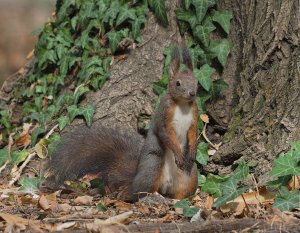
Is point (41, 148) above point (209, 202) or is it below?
above

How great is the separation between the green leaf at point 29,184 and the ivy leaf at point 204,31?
1.98m

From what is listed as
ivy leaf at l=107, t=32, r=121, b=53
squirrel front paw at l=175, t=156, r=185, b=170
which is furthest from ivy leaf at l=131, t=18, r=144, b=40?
squirrel front paw at l=175, t=156, r=185, b=170

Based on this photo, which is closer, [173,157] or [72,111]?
[173,157]

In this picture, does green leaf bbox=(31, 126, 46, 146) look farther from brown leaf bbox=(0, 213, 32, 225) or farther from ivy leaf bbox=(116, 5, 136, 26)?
brown leaf bbox=(0, 213, 32, 225)

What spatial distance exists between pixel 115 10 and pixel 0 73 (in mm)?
7912

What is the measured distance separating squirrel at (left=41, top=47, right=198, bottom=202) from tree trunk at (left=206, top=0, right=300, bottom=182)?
481mm

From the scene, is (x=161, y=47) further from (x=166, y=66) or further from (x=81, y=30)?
(x=81, y=30)

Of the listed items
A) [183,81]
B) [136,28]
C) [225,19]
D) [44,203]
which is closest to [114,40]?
[136,28]

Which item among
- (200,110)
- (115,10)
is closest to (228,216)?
(200,110)

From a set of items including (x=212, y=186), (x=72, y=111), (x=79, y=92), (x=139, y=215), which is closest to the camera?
(x=139, y=215)

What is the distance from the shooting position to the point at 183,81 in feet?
19.3

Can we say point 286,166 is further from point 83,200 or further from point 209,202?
point 83,200

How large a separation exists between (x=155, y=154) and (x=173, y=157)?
7.7 inches

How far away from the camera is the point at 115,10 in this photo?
7.09 metres
